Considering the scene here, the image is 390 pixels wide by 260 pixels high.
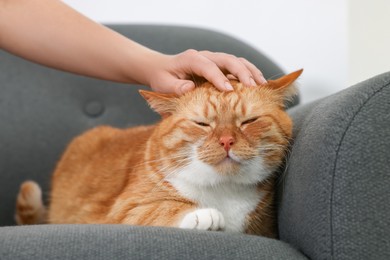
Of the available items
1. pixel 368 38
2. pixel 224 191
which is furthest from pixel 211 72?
pixel 368 38

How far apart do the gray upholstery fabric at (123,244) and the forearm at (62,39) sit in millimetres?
612

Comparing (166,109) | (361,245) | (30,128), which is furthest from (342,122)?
(30,128)

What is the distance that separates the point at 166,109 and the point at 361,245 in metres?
0.56

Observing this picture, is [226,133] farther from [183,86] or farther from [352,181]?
[352,181]

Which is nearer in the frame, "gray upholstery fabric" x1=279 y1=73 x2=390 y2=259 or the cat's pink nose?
"gray upholstery fabric" x1=279 y1=73 x2=390 y2=259

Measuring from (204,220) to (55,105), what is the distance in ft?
3.41

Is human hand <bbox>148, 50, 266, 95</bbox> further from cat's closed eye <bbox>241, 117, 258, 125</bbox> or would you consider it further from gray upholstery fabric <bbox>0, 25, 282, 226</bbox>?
gray upholstery fabric <bbox>0, 25, 282, 226</bbox>

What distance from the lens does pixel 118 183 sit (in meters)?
1.39

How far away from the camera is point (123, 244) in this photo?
30.6 inches

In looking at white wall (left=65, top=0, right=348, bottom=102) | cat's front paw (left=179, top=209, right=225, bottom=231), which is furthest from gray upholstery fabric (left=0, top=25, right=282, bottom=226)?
cat's front paw (left=179, top=209, right=225, bottom=231)

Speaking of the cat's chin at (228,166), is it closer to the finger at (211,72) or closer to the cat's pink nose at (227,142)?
the cat's pink nose at (227,142)

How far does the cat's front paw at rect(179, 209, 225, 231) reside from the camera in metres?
1.00

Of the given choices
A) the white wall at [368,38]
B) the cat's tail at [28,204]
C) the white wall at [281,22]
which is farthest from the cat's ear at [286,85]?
the white wall at [281,22]

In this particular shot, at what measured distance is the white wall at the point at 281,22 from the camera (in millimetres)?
2119
